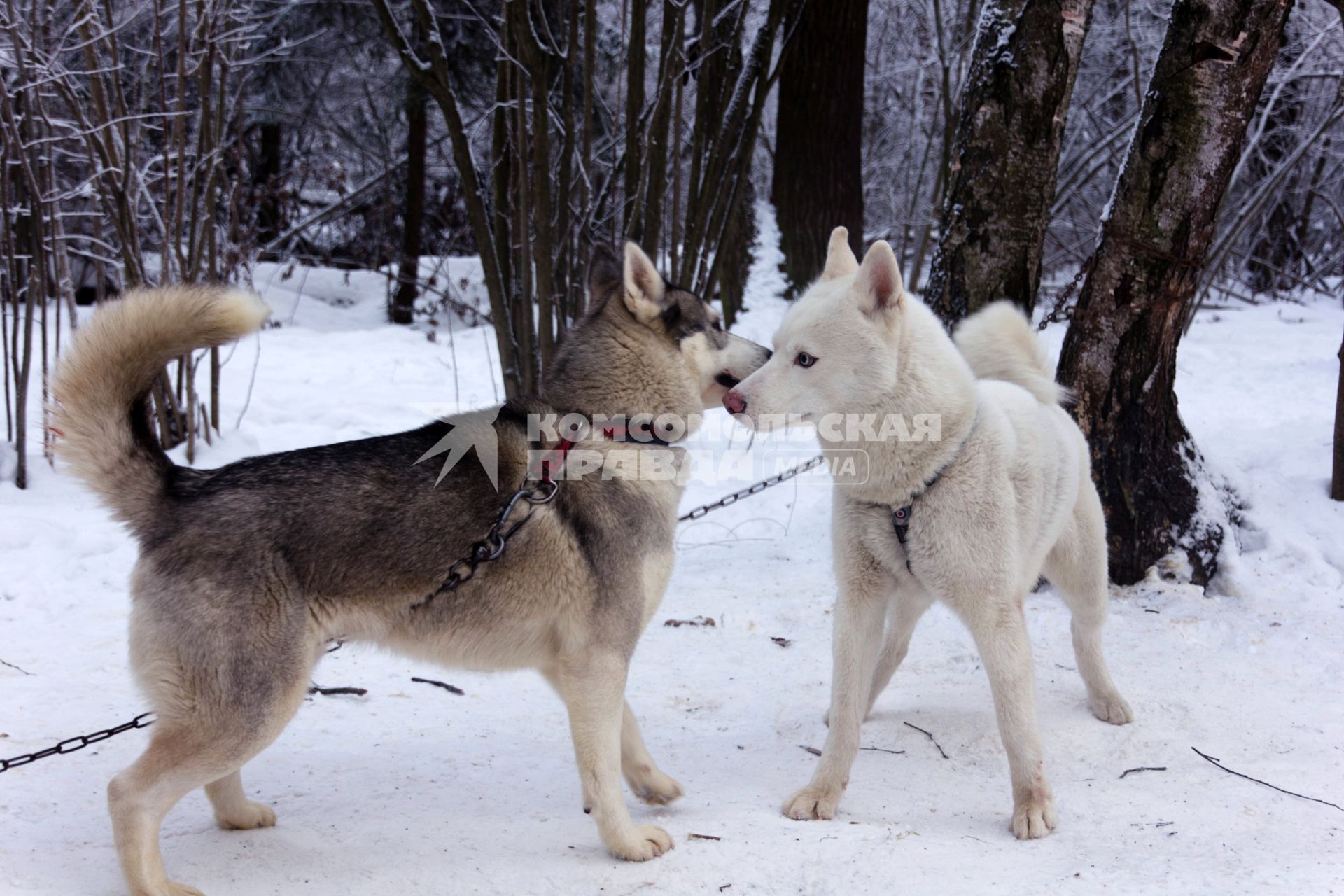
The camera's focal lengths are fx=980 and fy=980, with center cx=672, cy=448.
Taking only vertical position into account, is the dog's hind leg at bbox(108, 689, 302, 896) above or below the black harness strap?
below

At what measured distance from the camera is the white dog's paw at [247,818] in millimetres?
2828

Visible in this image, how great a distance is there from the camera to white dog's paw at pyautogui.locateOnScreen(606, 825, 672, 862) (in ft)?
8.70

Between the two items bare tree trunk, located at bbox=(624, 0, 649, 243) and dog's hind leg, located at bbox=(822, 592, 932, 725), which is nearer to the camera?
dog's hind leg, located at bbox=(822, 592, 932, 725)

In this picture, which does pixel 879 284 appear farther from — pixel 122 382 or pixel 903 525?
pixel 122 382

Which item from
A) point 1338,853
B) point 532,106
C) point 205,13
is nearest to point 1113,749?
point 1338,853

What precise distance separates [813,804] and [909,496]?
963mm

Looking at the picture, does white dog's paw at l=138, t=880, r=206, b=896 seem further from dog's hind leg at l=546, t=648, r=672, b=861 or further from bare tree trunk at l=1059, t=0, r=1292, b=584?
bare tree trunk at l=1059, t=0, r=1292, b=584

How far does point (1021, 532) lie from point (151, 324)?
2510 millimetres

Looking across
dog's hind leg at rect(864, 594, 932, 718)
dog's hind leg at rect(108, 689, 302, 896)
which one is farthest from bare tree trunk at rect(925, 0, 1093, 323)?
dog's hind leg at rect(108, 689, 302, 896)

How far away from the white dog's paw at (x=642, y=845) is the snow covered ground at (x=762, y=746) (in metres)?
0.03

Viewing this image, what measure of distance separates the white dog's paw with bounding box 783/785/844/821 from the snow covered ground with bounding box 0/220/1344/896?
4 centimetres

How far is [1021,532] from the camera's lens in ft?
9.88

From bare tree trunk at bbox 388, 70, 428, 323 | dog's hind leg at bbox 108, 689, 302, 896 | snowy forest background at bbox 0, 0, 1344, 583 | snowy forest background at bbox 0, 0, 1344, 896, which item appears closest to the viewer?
dog's hind leg at bbox 108, 689, 302, 896

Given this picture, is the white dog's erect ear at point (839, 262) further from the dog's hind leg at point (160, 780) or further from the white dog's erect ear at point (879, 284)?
the dog's hind leg at point (160, 780)
